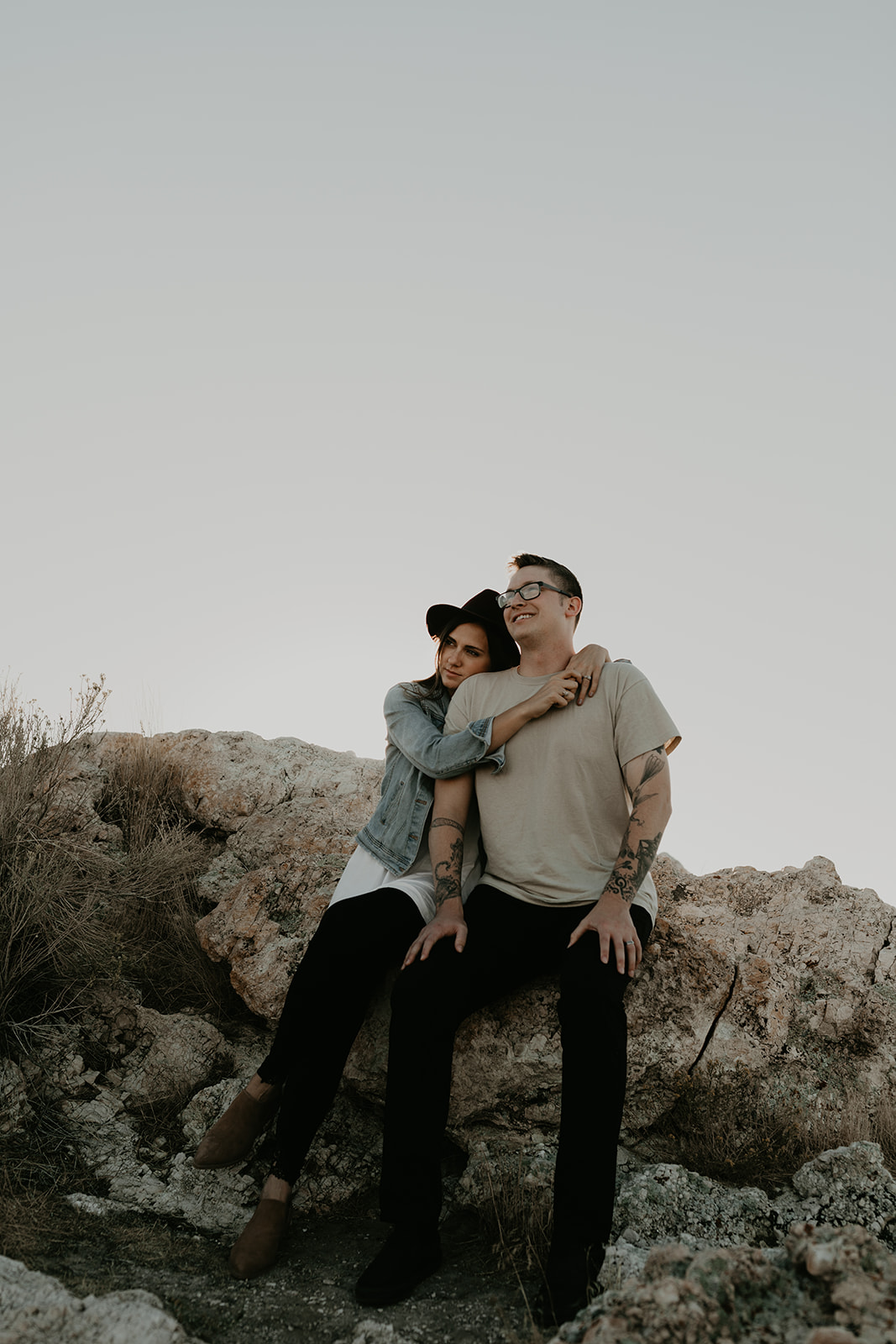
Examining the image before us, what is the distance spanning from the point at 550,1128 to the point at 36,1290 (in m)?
1.98

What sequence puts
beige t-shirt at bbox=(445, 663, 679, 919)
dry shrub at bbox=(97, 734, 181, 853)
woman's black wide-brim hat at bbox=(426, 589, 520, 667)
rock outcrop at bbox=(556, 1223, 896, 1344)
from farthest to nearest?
dry shrub at bbox=(97, 734, 181, 853) < woman's black wide-brim hat at bbox=(426, 589, 520, 667) < beige t-shirt at bbox=(445, 663, 679, 919) < rock outcrop at bbox=(556, 1223, 896, 1344)

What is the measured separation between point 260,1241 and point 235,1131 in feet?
1.71

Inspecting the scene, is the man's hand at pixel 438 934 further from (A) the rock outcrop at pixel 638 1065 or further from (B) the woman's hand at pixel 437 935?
(A) the rock outcrop at pixel 638 1065

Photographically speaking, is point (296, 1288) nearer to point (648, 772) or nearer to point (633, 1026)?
point (633, 1026)

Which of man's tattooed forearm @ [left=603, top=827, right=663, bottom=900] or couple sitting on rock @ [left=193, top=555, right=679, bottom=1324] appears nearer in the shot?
couple sitting on rock @ [left=193, top=555, right=679, bottom=1324]

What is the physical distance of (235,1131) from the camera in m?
3.32

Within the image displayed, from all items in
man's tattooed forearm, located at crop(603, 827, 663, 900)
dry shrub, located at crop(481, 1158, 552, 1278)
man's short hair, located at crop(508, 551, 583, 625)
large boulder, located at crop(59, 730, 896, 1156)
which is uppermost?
man's short hair, located at crop(508, 551, 583, 625)

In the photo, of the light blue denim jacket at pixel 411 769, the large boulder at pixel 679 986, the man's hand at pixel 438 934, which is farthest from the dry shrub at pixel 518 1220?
the light blue denim jacket at pixel 411 769

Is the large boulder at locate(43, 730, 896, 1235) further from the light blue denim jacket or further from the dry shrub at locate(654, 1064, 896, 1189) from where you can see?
the light blue denim jacket

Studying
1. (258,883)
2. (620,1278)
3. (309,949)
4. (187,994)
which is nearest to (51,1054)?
(187,994)

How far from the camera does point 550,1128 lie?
138 inches

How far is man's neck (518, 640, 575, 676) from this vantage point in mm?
4031

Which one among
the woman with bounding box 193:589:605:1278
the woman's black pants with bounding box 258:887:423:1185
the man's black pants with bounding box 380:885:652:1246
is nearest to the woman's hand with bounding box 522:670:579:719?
A: the woman with bounding box 193:589:605:1278

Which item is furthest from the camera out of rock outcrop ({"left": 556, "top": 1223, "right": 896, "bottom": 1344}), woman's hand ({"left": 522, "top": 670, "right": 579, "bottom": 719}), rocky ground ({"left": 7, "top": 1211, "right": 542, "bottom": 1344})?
woman's hand ({"left": 522, "top": 670, "right": 579, "bottom": 719})
